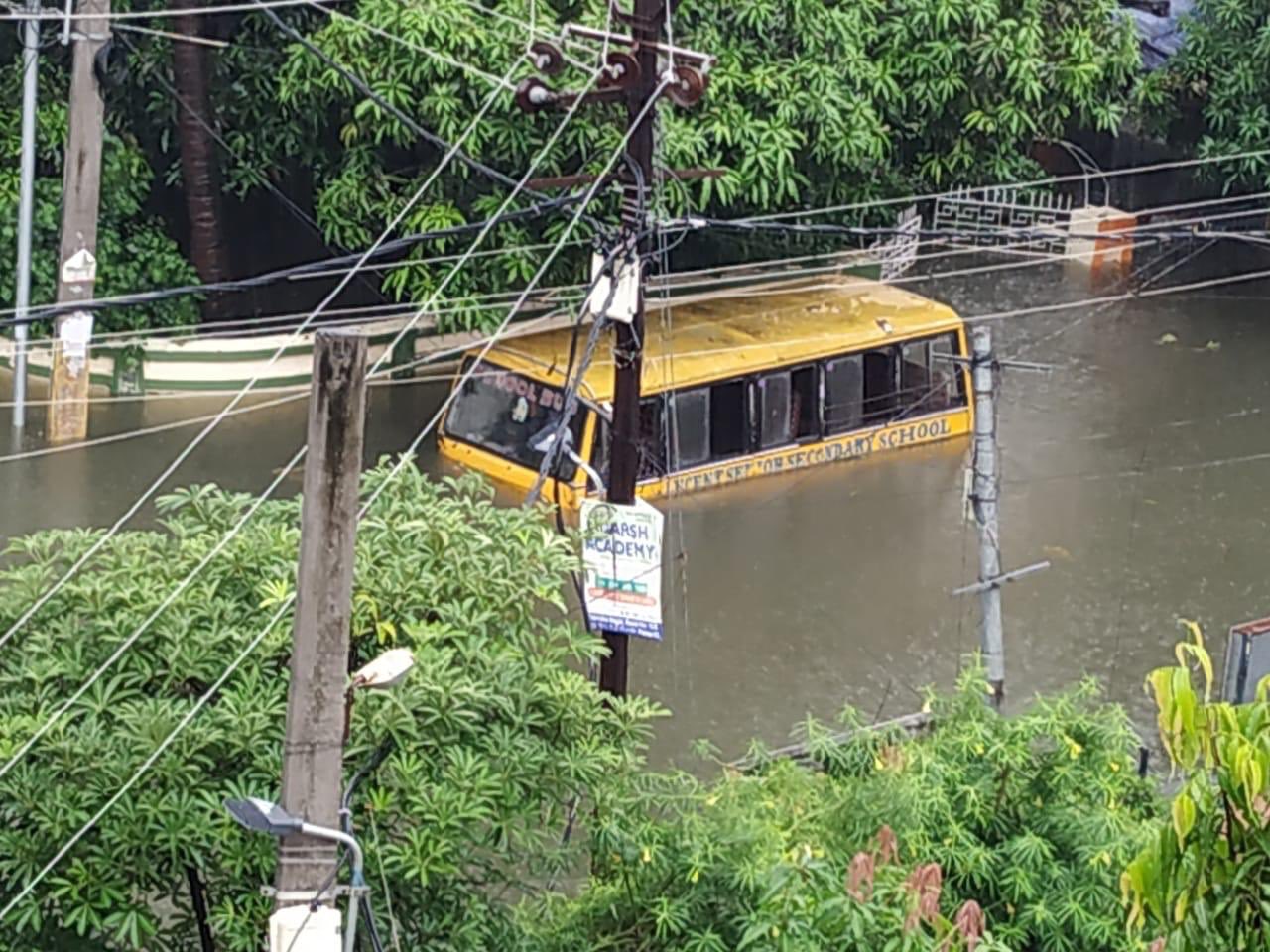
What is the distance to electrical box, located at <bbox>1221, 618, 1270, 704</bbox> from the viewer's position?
11.3 m

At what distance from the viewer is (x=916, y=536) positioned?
16.5 metres

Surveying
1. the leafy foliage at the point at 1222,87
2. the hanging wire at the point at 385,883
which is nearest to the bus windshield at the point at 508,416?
the hanging wire at the point at 385,883

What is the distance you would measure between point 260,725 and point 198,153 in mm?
12184

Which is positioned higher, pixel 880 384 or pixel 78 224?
pixel 78 224

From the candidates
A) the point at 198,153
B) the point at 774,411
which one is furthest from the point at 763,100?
the point at 198,153

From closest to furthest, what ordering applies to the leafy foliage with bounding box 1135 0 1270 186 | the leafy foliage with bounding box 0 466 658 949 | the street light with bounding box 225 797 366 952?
the street light with bounding box 225 797 366 952, the leafy foliage with bounding box 0 466 658 949, the leafy foliage with bounding box 1135 0 1270 186

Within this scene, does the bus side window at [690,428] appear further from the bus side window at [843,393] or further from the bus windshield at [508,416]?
the bus side window at [843,393]

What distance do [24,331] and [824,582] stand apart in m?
7.20

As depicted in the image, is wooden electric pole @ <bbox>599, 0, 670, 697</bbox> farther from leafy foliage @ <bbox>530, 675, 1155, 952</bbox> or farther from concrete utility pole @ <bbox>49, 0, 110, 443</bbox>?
concrete utility pole @ <bbox>49, 0, 110, 443</bbox>

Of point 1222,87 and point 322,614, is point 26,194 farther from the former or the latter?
point 1222,87

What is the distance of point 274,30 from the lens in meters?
18.9

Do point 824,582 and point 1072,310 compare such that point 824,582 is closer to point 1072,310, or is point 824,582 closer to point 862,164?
point 862,164

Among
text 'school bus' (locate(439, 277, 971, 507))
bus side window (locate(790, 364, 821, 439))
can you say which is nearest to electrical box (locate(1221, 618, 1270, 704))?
text 'school bus' (locate(439, 277, 971, 507))

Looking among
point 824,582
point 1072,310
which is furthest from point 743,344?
point 1072,310
